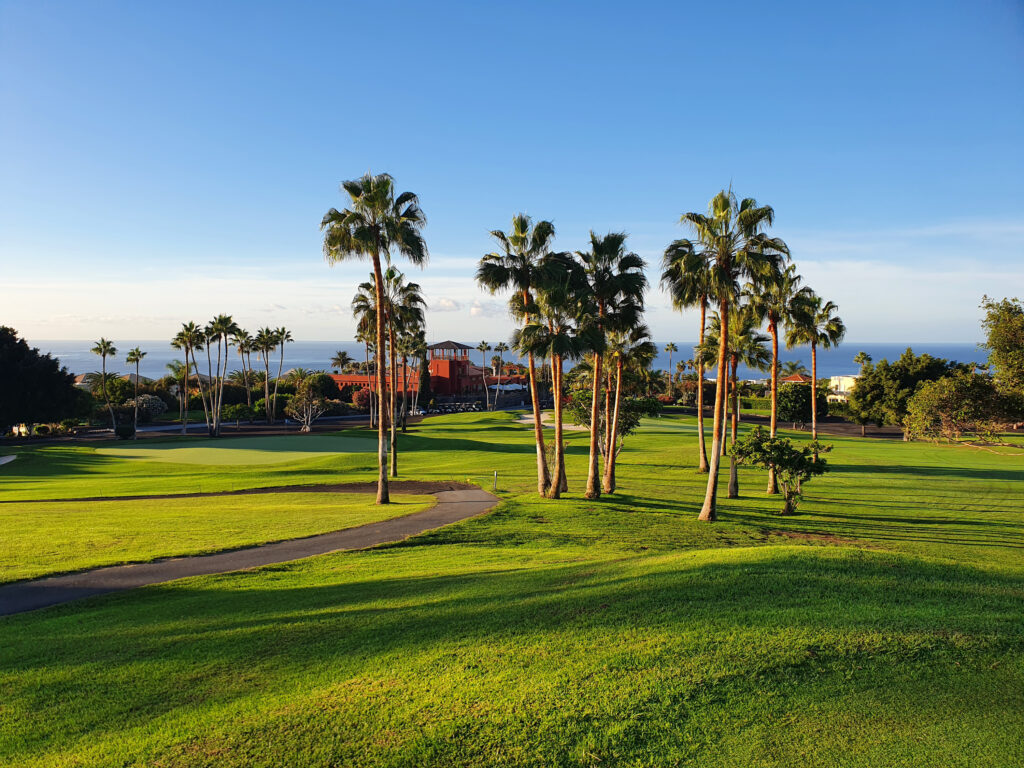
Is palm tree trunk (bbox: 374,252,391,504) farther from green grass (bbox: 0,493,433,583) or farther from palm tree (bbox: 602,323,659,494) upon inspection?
palm tree (bbox: 602,323,659,494)

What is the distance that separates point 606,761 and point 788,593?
5333 mm

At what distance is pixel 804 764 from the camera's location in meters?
5.49

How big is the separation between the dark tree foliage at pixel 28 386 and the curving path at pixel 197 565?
170 ft

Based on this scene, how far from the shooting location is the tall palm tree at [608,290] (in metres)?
23.3

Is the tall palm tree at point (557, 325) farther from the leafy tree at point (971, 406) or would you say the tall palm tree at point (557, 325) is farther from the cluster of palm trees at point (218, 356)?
the cluster of palm trees at point (218, 356)

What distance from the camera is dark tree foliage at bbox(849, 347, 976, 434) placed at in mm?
58438

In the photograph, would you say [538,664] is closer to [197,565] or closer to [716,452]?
[197,565]

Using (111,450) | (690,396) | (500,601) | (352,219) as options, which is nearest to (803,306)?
(352,219)

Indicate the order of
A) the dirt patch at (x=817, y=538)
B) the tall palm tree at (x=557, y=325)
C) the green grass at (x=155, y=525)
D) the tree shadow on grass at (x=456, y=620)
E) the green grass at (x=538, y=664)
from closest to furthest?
the green grass at (x=538, y=664) < the tree shadow on grass at (x=456, y=620) < the green grass at (x=155, y=525) < the dirt patch at (x=817, y=538) < the tall palm tree at (x=557, y=325)

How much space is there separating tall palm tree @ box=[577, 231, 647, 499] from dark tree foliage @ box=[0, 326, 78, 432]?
54.4m

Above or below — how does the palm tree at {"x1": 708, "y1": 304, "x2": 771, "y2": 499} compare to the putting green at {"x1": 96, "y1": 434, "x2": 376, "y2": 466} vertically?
above

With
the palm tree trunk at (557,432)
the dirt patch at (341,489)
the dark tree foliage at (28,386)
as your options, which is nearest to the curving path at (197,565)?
the palm tree trunk at (557,432)

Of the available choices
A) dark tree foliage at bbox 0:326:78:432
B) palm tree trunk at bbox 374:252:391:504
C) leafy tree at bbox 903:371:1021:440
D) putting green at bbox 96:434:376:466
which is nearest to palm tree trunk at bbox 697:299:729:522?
leafy tree at bbox 903:371:1021:440

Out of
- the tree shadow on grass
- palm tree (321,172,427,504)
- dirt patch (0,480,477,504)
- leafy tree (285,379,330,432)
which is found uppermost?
palm tree (321,172,427,504)
